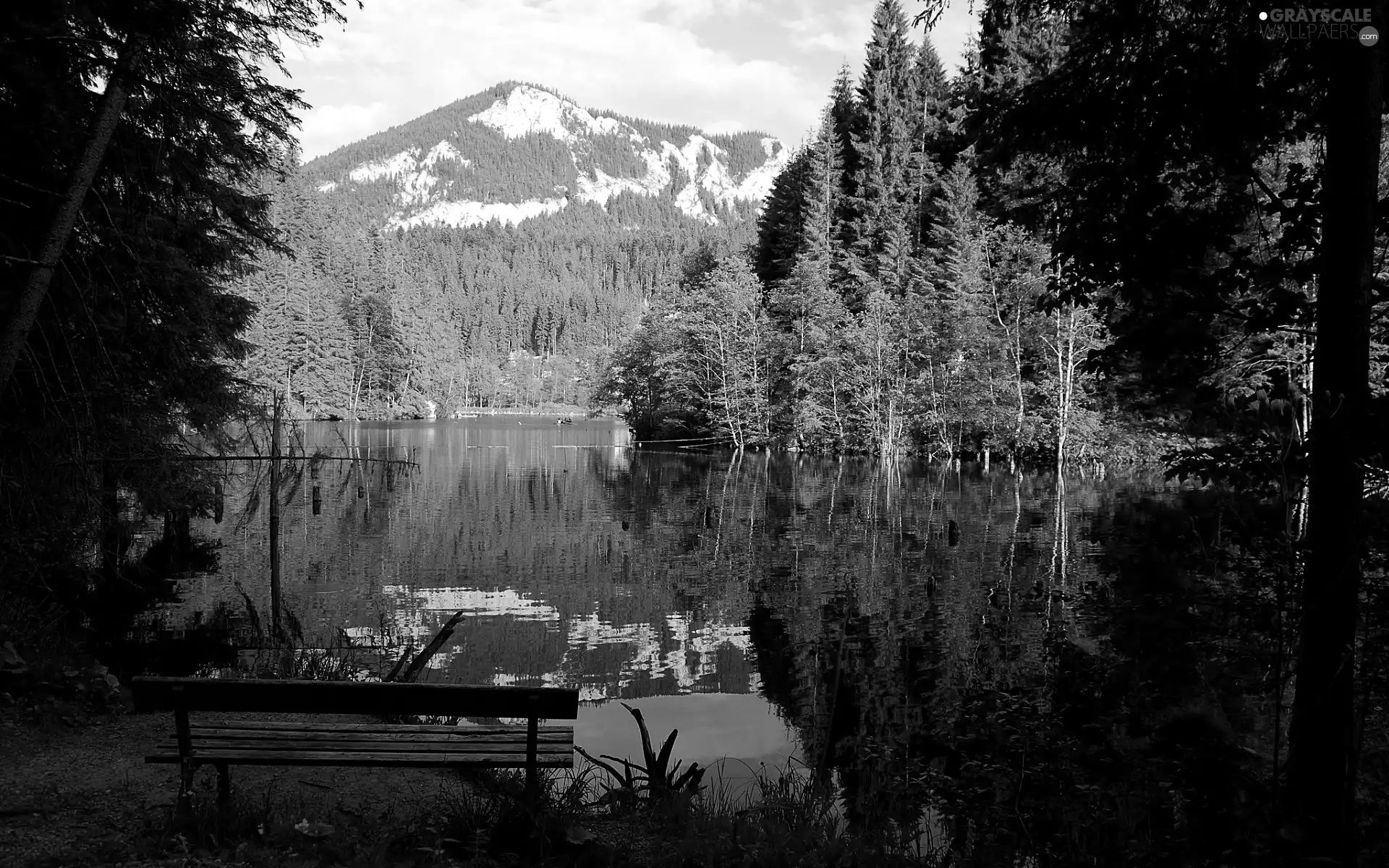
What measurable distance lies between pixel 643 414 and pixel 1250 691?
55.3 m

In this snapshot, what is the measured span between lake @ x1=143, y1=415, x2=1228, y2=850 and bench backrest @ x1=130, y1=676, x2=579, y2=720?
236cm

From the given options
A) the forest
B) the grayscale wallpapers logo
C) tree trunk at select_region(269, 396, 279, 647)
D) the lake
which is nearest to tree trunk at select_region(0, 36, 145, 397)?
the forest

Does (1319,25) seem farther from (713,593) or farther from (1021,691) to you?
(713,593)

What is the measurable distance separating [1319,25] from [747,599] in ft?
34.8

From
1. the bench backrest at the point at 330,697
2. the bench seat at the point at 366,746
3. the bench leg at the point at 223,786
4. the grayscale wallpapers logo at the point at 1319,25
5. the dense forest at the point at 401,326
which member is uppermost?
the dense forest at the point at 401,326

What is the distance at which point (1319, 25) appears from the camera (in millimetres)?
5129

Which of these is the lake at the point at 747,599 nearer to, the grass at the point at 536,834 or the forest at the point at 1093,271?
the grass at the point at 536,834

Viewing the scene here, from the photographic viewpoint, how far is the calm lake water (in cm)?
916

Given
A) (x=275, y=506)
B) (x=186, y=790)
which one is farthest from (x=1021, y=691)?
(x=275, y=506)

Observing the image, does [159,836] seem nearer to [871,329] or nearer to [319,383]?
[871,329]

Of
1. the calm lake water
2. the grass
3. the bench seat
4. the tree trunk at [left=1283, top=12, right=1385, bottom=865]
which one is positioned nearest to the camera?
the grass

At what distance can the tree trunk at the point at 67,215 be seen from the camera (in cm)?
707

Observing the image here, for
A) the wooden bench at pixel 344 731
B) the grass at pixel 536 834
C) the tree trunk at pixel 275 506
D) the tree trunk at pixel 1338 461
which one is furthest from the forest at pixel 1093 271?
the wooden bench at pixel 344 731

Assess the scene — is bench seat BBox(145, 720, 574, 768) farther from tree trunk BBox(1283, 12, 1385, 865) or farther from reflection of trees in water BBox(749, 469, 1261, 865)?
tree trunk BBox(1283, 12, 1385, 865)
